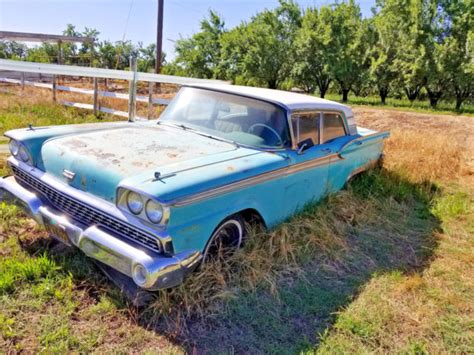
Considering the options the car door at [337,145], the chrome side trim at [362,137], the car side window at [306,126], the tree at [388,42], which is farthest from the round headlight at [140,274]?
the tree at [388,42]

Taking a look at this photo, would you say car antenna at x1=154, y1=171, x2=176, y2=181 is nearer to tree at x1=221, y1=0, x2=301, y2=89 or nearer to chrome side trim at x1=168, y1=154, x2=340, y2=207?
chrome side trim at x1=168, y1=154, x2=340, y2=207

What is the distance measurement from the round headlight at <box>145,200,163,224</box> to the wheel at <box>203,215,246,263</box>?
0.61 meters

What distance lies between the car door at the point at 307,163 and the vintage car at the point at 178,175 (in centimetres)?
1

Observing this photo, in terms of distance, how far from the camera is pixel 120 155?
9.19 feet

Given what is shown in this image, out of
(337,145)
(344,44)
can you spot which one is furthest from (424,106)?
(337,145)

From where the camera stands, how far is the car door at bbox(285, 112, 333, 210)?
3458 millimetres

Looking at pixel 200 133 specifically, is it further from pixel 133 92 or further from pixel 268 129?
pixel 133 92

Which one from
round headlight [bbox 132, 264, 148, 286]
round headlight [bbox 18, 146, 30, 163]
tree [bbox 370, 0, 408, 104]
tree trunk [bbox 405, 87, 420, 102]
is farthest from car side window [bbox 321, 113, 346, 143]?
tree trunk [bbox 405, 87, 420, 102]

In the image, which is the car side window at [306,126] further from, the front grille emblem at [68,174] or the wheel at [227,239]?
the front grille emblem at [68,174]

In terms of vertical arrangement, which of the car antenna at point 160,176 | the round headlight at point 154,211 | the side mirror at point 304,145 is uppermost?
the side mirror at point 304,145

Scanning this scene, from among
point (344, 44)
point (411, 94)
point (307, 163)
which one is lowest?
point (307, 163)

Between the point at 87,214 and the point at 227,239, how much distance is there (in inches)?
42.9

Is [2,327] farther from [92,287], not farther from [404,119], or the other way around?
[404,119]

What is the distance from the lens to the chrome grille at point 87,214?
2.38 metres
